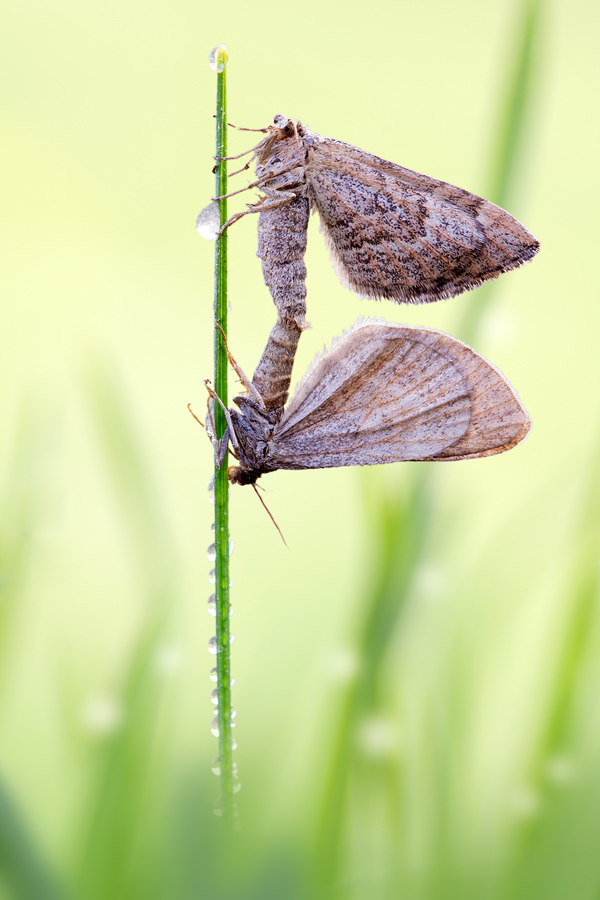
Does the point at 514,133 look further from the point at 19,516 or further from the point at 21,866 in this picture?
the point at 21,866

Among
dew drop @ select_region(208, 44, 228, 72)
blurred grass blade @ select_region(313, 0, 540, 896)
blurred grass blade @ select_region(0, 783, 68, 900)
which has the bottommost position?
blurred grass blade @ select_region(0, 783, 68, 900)

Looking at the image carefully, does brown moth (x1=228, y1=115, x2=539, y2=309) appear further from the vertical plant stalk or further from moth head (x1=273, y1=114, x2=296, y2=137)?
the vertical plant stalk

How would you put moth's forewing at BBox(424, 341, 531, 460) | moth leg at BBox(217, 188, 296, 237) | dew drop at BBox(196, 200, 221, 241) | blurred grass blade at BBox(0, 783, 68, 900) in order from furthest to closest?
moth leg at BBox(217, 188, 296, 237)
moth's forewing at BBox(424, 341, 531, 460)
dew drop at BBox(196, 200, 221, 241)
blurred grass blade at BBox(0, 783, 68, 900)

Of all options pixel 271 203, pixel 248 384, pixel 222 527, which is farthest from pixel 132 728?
pixel 271 203

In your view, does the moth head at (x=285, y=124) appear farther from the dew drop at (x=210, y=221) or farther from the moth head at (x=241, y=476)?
the moth head at (x=241, y=476)

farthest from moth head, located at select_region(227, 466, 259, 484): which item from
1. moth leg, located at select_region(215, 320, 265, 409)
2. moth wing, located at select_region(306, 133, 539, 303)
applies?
moth wing, located at select_region(306, 133, 539, 303)

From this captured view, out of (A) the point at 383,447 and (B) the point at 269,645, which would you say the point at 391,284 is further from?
(B) the point at 269,645
